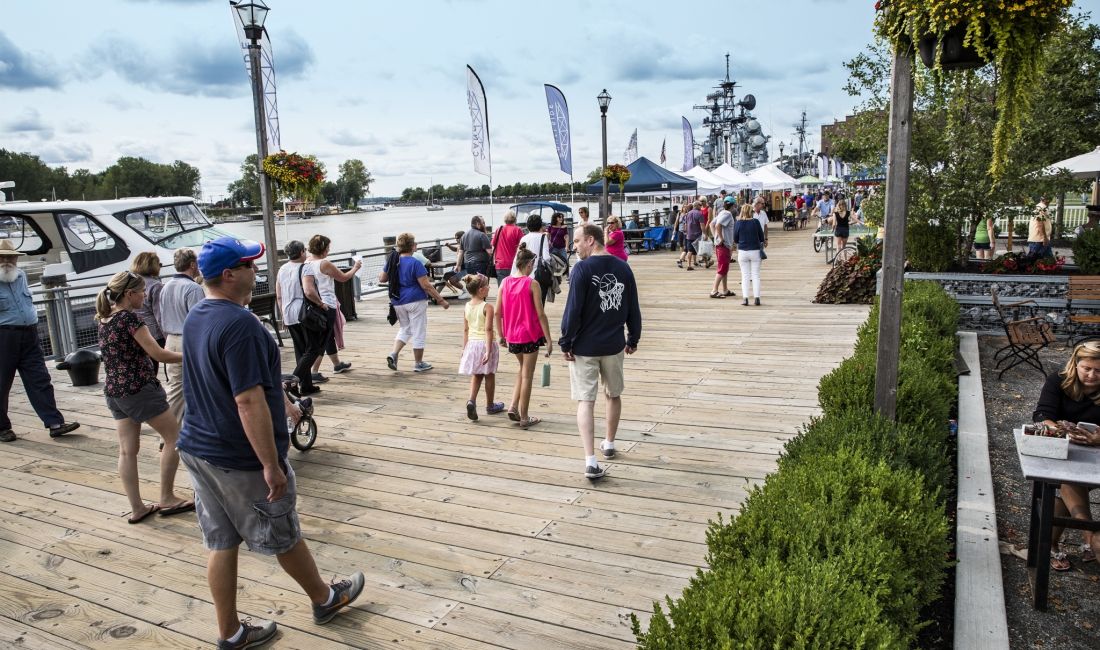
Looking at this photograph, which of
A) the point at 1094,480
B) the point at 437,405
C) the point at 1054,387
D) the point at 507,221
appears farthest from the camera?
the point at 507,221

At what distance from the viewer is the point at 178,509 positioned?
16.0 ft

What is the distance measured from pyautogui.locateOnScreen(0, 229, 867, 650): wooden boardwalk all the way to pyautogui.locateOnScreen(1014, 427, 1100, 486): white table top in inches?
61.7

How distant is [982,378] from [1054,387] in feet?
14.8

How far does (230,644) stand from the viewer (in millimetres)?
3295

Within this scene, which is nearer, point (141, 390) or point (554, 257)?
point (141, 390)

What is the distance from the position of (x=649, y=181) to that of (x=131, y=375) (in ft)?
68.1

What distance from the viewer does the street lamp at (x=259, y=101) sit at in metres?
9.83

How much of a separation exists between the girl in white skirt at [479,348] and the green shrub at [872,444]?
2.92 metres

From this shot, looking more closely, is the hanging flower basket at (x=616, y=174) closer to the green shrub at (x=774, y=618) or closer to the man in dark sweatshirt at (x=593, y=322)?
the man in dark sweatshirt at (x=593, y=322)

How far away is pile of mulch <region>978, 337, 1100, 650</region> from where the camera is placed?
3.66m

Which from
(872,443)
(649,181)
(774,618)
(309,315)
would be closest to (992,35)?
(872,443)

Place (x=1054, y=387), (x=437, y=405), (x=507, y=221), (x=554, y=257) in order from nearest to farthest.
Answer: (x=1054, y=387) → (x=437, y=405) → (x=507, y=221) → (x=554, y=257)

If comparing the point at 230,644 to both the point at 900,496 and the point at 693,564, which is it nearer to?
the point at 693,564

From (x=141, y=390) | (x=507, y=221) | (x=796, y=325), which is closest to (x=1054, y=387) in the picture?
(x=141, y=390)
